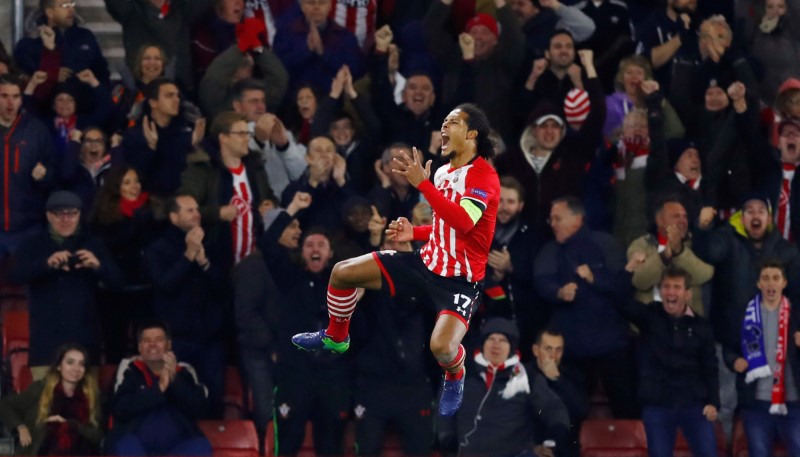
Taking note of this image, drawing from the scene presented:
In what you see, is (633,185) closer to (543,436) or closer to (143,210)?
(543,436)

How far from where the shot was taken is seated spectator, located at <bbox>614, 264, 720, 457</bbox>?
12469 mm

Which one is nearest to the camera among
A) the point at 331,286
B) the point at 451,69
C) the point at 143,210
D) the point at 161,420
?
the point at 331,286

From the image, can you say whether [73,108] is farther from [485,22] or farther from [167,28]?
[485,22]

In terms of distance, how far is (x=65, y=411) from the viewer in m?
12.2

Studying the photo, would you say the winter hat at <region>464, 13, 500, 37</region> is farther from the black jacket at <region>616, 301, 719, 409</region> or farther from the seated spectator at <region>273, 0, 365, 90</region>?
the black jacket at <region>616, 301, 719, 409</region>

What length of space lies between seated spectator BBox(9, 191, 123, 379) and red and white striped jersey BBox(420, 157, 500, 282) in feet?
12.2

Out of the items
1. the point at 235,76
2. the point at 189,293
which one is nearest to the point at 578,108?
the point at 235,76

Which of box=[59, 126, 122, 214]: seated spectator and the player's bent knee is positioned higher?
box=[59, 126, 122, 214]: seated spectator

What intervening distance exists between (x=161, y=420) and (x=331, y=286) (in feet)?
8.99

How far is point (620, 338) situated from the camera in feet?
41.9

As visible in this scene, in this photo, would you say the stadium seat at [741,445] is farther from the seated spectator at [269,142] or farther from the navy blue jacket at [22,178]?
the navy blue jacket at [22,178]

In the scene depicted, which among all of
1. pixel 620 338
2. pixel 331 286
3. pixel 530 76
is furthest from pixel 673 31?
pixel 331 286

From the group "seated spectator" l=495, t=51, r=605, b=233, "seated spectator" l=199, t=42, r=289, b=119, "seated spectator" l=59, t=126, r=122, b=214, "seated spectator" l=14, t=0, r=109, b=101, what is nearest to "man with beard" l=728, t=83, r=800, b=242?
"seated spectator" l=495, t=51, r=605, b=233

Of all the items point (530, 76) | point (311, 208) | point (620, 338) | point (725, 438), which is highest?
point (530, 76)
